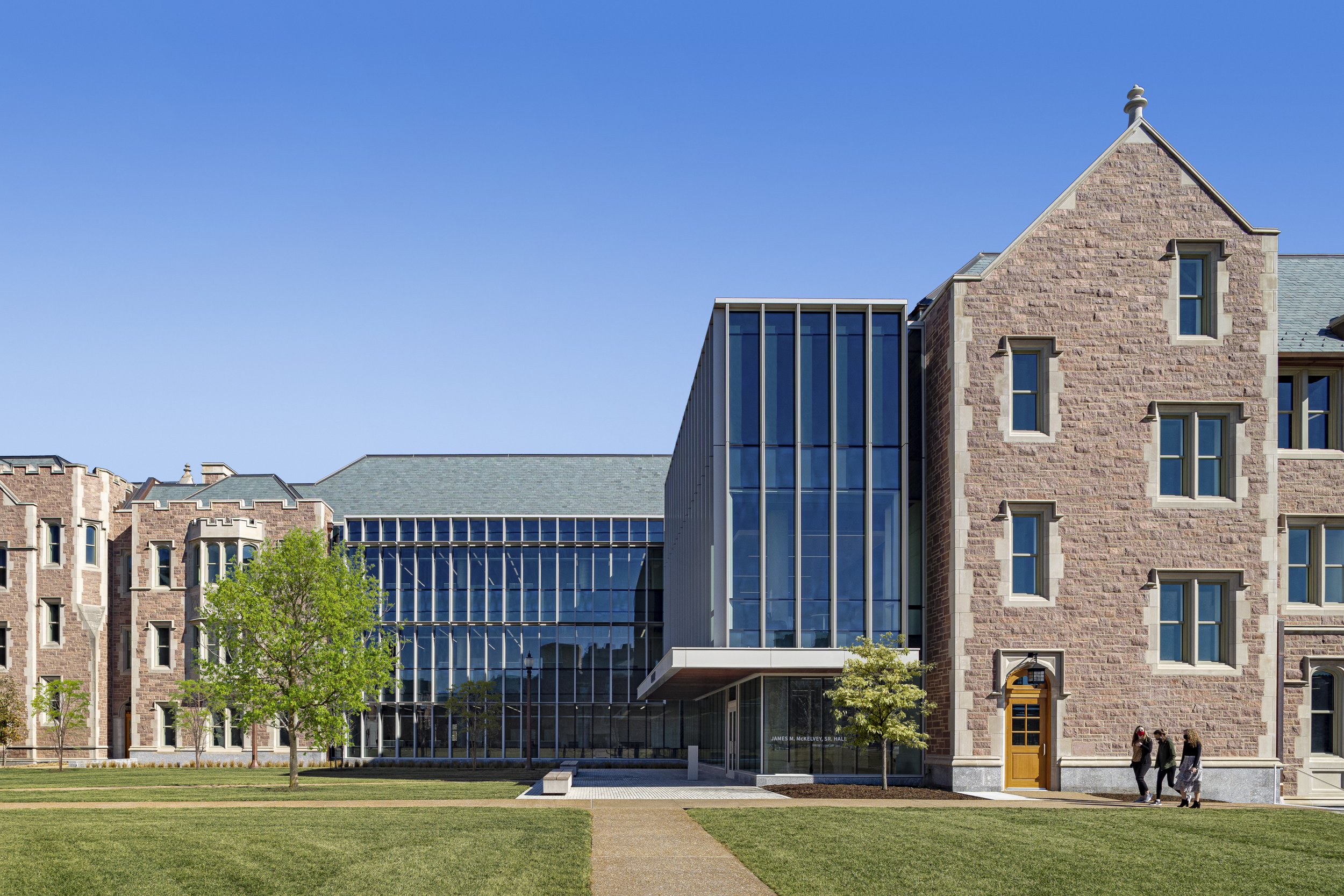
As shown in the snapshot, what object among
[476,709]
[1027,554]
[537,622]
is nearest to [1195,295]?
[1027,554]

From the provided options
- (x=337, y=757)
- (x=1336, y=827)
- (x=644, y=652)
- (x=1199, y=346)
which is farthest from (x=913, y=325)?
(x=337, y=757)

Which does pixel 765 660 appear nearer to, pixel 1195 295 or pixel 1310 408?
pixel 1195 295

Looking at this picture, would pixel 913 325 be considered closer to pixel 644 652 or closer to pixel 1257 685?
pixel 1257 685

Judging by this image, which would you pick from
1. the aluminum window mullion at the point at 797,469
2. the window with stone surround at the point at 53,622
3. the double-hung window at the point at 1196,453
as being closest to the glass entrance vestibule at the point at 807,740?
the aluminum window mullion at the point at 797,469

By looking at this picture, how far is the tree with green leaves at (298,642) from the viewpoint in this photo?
3403 centimetres

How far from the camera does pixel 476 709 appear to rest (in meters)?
59.6

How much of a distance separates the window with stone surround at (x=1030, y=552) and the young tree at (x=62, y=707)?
41.1m

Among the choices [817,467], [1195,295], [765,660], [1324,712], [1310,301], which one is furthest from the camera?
[1310,301]

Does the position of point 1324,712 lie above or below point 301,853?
below

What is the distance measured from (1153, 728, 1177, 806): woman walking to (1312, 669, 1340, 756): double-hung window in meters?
6.03

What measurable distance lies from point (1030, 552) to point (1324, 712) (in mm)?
8624

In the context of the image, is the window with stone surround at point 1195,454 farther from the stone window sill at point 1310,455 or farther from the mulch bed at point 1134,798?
the mulch bed at point 1134,798

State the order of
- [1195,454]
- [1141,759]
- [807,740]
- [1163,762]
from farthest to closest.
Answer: [807,740]
[1195,454]
[1141,759]
[1163,762]

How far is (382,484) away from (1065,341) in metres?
42.2
